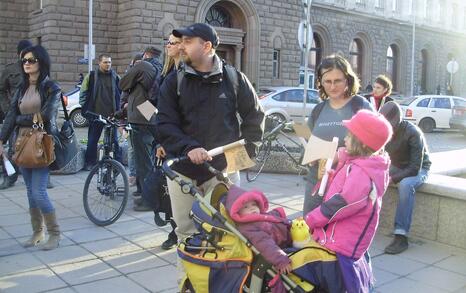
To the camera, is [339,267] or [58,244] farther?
[58,244]

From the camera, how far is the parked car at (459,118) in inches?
765

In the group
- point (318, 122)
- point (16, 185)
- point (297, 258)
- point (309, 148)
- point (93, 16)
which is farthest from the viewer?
point (93, 16)

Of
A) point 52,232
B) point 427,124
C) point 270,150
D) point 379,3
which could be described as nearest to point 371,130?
point 52,232

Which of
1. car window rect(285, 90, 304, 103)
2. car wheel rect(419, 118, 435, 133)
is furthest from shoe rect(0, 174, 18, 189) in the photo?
car wheel rect(419, 118, 435, 133)

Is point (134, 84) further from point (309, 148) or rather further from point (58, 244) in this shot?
point (309, 148)

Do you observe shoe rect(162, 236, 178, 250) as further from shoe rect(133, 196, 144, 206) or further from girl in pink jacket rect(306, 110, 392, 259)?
girl in pink jacket rect(306, 110, 392, 259)

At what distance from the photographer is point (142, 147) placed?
6.76 meters

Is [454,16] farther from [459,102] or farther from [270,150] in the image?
[270,150]

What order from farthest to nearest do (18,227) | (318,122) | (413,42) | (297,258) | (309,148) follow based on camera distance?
1. (413,42)
2. (18,227)
3. (318,122)
4. (309,148)
5. (297,258)

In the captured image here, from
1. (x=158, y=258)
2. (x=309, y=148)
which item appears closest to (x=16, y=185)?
(x=158, y=258)

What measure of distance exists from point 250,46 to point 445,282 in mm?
25090

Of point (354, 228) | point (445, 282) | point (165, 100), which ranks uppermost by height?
point (165, 100)

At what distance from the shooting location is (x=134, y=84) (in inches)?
264

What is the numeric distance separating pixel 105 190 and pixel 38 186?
1.22 meters
